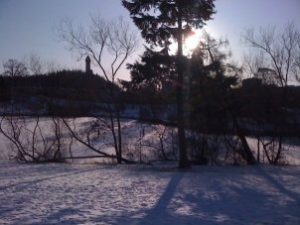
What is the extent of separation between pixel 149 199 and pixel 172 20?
42.3ft

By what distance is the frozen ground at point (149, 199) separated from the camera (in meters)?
13.7

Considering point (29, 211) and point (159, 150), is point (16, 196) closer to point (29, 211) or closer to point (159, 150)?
point (29, 211)

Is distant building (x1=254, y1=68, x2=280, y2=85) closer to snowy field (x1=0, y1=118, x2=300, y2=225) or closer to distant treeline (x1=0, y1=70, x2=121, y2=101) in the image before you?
distant treeline (x1=0, y1=70, x2=121, y2=101)

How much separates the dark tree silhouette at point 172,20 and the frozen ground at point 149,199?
6662mm

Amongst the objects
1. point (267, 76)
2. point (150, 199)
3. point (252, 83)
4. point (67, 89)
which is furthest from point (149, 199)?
point (67, 89)

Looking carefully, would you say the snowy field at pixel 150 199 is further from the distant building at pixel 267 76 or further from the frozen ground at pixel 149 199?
the distant building at pixel 267 76

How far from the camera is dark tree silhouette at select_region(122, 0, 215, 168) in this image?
88.8 ft

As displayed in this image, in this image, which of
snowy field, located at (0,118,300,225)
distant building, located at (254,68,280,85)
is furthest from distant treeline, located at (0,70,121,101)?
snowy field, located at (0,118,300,225)

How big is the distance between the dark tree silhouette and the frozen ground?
21.9 ft

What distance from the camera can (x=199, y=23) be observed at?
27.6 meters

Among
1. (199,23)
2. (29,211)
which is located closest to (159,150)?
(199,23)

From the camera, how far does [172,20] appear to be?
1077 inches

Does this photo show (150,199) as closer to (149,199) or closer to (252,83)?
(149,199)

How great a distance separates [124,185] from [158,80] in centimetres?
950
